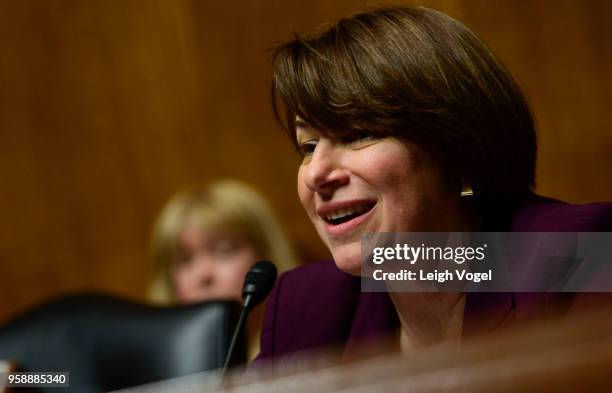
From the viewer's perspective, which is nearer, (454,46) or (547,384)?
(547,384)

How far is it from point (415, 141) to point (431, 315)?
283 mm

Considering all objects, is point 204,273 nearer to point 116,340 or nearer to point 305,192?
point 116,340

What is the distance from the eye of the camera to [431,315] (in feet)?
4.82

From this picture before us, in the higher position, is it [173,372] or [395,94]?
[395,94]

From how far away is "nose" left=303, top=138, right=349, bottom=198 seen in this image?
1.38m

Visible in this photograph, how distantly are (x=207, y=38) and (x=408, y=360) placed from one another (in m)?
2.19

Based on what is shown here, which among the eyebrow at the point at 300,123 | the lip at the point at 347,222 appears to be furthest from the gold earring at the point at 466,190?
the eyebrow at the point at 300,123

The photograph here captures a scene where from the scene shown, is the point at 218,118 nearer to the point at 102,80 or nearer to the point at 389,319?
the point at 102,80

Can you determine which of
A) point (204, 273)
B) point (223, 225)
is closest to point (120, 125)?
point (223, 225)

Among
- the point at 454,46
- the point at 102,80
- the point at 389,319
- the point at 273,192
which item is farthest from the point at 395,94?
the point at 102,80

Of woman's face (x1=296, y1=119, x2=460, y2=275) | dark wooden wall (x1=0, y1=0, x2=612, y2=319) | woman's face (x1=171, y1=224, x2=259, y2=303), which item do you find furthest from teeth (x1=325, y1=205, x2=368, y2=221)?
dark wooden wall (x1=0, y1=0, x2=612, y2=319)

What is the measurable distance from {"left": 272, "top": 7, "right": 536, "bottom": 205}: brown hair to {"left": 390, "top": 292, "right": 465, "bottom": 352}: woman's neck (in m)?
0.17

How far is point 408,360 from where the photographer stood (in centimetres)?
69

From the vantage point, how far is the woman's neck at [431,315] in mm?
1455
